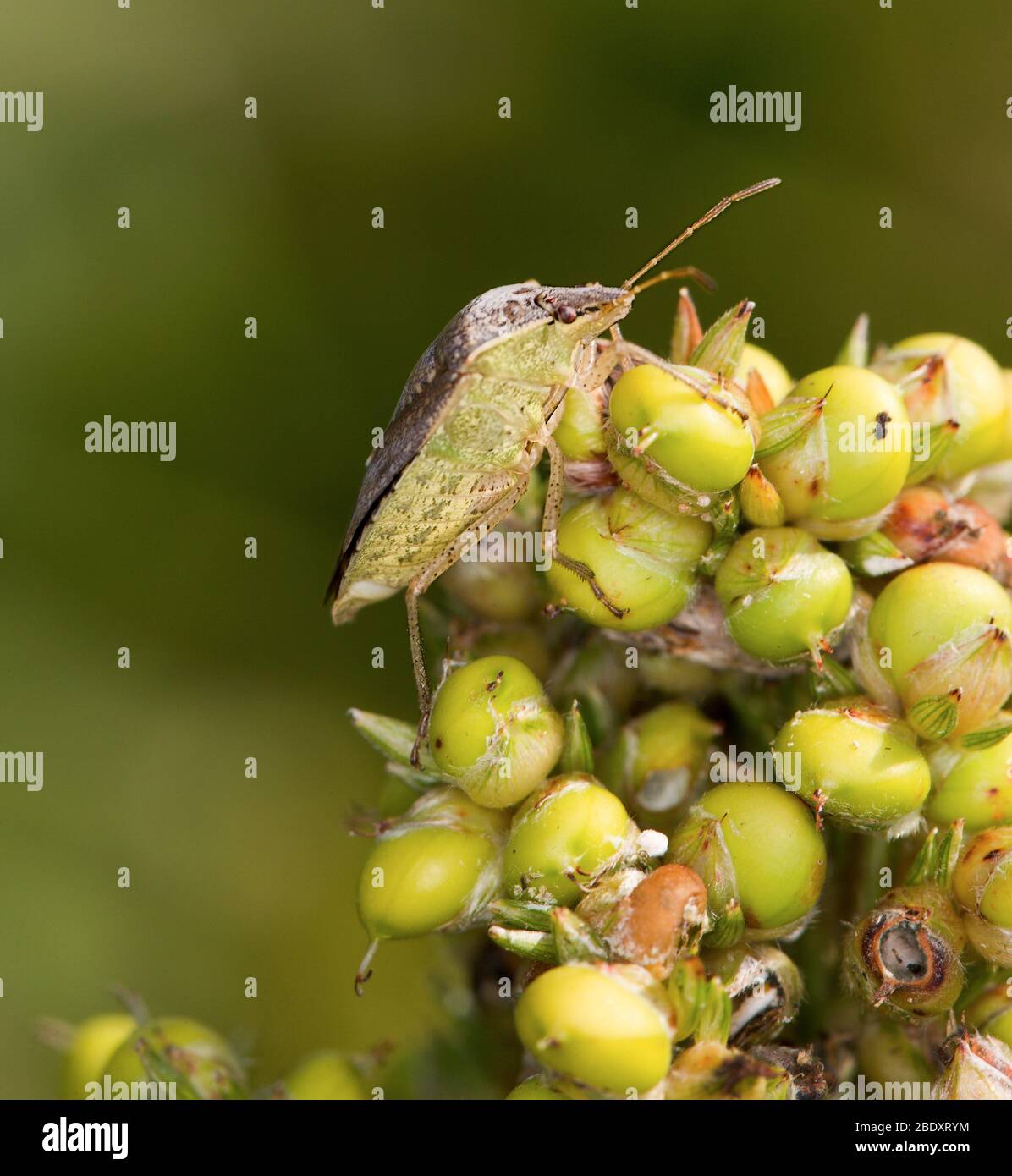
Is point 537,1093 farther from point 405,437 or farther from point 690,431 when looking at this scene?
point 405,437

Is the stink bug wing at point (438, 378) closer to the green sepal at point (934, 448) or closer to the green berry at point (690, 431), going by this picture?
the green berry at point (690, 431)

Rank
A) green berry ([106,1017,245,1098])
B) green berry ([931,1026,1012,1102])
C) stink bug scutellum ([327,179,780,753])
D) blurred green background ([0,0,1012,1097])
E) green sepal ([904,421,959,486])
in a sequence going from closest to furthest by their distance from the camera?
green berry ([931,1026,1012,1102]), green sepal ([904,421,959,486]), green berry ([106,1017,245,1098]), stink bug scutellum ([327,179,780,753]), blurred green background ([0,0,1012,1097])

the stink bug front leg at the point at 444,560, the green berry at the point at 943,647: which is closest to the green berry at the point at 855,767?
the green berry at the point at 943,647

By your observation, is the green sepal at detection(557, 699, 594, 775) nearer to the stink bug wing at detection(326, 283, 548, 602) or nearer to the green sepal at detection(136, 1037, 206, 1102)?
the stink bug wing at detection(326, 283, 548, 602)

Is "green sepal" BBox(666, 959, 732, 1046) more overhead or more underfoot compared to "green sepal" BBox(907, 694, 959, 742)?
more underfoot

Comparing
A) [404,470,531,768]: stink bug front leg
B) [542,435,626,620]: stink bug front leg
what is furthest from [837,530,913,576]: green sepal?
[404,470,531,768]: stink bug front leg

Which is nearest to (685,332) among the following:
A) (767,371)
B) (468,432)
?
(767,371)
